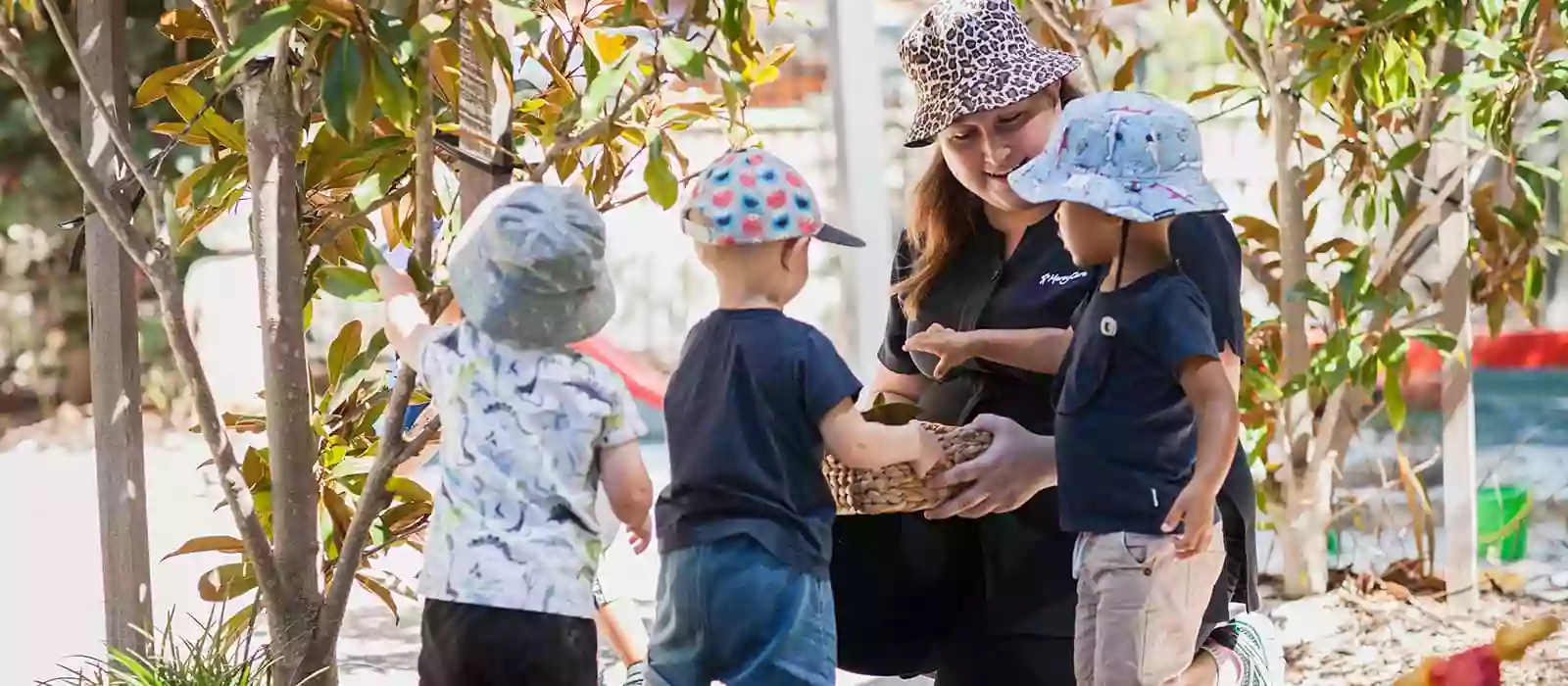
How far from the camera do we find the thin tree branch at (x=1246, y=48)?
8.98 feet

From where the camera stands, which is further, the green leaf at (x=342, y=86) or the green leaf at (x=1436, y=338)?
the green leaf at (x=1436, y=338)

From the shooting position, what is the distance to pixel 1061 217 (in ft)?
4.59

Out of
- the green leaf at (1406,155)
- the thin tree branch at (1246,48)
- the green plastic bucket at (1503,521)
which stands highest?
the thin tree branch at (1246,48)

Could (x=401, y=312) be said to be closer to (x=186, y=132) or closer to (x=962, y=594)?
(x=186, y=132)

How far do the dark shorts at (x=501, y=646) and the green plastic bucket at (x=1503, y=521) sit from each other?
8.24 ft

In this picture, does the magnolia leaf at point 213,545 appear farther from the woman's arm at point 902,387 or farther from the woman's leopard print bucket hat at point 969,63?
the woman's leopard print bucket hat at point 969,63

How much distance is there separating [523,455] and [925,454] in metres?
0.40

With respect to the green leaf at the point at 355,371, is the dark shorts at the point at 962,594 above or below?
below

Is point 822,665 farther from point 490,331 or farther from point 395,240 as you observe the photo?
point 395,240

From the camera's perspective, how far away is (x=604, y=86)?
140 cm

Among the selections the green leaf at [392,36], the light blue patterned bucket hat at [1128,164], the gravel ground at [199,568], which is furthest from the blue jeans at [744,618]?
the gravel ground at [199,568]

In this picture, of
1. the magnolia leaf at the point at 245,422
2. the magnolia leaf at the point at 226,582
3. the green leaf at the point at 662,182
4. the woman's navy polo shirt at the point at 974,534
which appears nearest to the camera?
the green leaf at the point at 662,182

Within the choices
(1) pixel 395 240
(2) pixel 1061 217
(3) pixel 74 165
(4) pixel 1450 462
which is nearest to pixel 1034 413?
(2) pixel 1061 217

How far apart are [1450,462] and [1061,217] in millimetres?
1983
